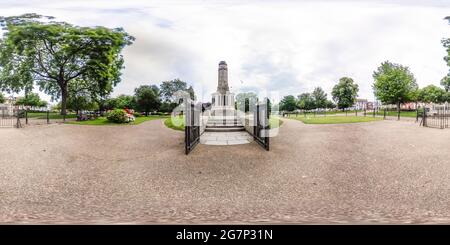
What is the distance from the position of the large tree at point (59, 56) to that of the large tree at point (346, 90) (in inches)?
115

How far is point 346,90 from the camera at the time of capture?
1088 cm

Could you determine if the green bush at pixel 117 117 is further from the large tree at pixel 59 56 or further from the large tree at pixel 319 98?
the large tree at pixel 319 98

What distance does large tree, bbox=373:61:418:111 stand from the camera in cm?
349

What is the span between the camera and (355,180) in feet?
8.47

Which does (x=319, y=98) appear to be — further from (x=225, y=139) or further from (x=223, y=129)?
(x=225, y=139)

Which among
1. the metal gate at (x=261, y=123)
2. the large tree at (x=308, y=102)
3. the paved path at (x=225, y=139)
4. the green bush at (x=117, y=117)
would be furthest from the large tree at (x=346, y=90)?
the large tree at (x=308, y=102)

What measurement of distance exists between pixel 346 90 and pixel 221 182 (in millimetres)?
10703

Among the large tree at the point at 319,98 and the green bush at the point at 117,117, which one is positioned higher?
the large tree at the point at 319,98

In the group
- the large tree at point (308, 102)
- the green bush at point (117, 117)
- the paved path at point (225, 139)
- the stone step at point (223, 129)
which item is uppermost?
the large tree at point (308, 102)

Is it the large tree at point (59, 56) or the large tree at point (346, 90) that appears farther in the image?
the large tree at point (346, 90)

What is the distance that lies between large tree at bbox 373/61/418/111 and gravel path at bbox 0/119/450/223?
1.23 metres

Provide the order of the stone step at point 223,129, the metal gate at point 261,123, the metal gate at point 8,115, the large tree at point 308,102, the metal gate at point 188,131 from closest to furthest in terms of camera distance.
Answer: the metal gate at point 188,131 < the metal gate at point 261,123 < the stone step at point 223,129 < the metal gate at point 8,115 < the large tree at point 308,102

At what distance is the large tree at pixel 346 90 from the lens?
168 inches

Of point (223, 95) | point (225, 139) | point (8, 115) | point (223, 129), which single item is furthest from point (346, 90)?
point (8, 115)
